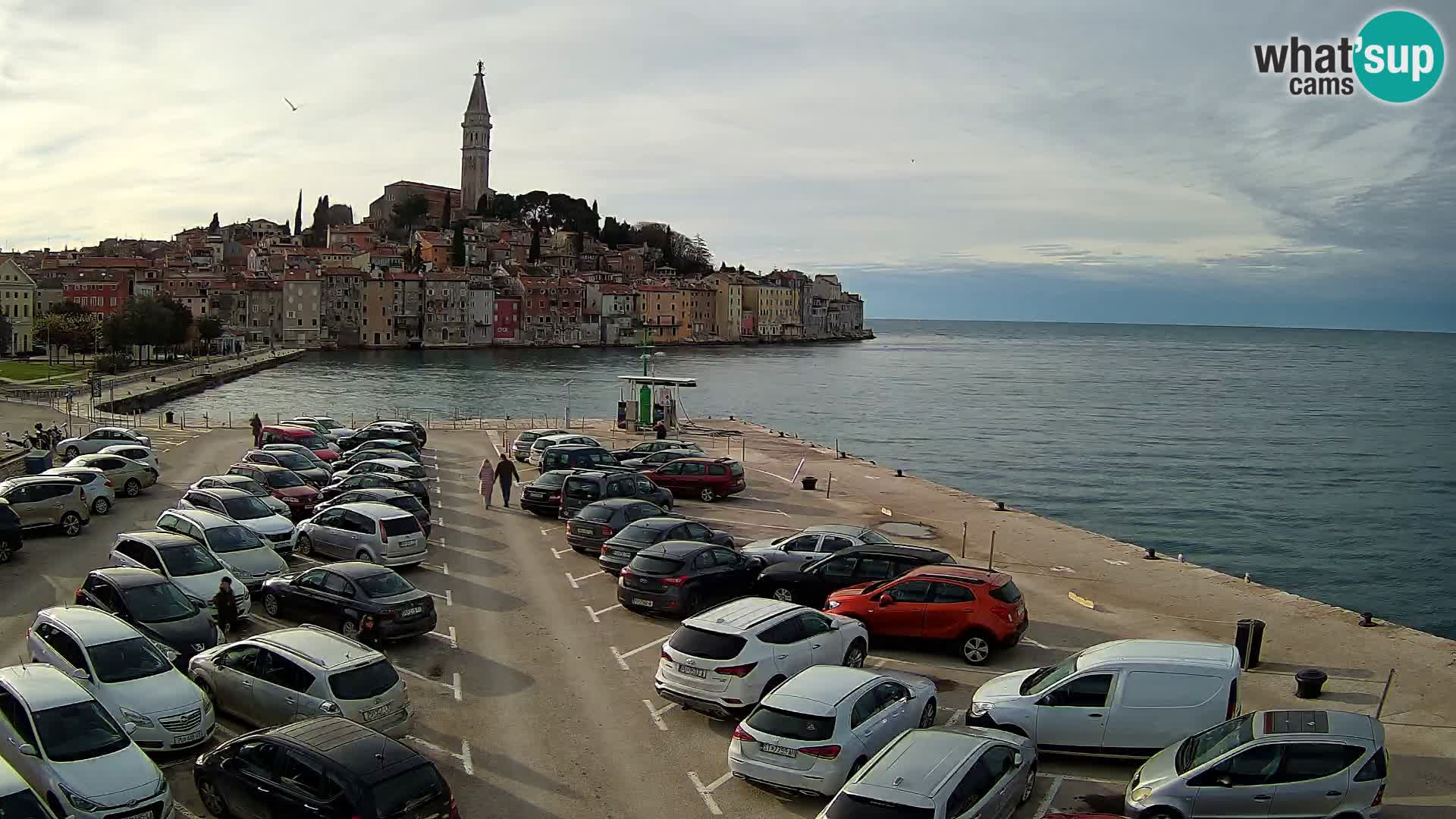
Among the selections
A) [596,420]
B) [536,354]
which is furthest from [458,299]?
[596,420]

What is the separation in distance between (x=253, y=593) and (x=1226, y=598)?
15.4 m

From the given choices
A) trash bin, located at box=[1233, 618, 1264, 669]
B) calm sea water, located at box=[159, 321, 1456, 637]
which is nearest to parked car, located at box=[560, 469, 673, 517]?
trash bin, located at box=[1233, 618, 1264, 669]

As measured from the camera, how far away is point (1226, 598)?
59.5 ft

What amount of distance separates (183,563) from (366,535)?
3.27 m

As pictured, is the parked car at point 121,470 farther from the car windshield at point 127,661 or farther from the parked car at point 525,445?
the car windshield at point 127,661

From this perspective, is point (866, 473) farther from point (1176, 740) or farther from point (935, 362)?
point (935, 362)

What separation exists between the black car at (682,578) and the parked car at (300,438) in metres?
16.8

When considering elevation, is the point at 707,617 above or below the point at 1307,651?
above

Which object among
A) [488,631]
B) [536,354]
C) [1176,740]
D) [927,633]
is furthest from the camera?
[536,354]

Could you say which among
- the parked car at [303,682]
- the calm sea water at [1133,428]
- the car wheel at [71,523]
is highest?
the parked car at [303,682]

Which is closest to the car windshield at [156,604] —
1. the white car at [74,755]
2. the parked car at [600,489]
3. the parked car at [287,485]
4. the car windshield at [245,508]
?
the white car at [74,755]

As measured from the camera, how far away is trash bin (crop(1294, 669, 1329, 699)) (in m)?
12.4

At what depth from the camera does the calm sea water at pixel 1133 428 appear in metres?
35.5

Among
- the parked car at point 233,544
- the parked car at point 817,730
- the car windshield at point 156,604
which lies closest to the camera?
the parked car at point 817,730
